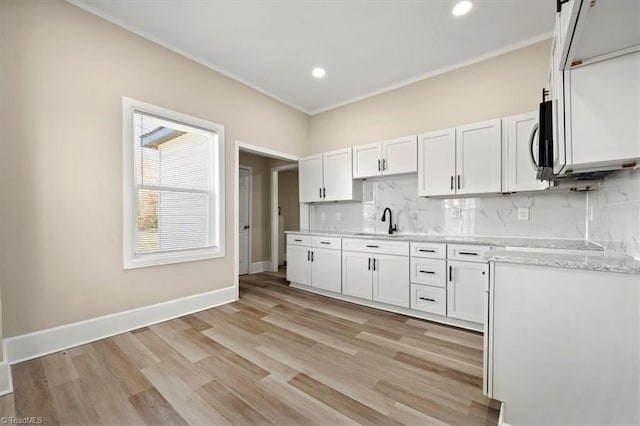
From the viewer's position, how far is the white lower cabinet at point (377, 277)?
3086mm

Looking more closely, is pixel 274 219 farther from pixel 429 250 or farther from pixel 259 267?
pixel 429 250

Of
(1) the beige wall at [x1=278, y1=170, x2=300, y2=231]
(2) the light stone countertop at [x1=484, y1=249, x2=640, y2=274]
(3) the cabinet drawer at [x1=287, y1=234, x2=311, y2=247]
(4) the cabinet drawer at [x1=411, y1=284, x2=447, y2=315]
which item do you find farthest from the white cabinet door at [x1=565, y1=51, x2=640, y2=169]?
(1) the beige wall at [x1=278, y1=170, x2=300, y2=231]

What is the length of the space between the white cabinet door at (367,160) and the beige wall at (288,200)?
2.93 m

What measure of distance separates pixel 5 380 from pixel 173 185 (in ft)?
6.57

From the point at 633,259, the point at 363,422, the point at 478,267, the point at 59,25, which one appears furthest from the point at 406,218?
the point at 59,25

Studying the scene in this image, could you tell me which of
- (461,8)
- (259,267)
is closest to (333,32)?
(461,8)

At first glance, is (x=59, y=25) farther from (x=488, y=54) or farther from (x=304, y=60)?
(x=488, y=54)

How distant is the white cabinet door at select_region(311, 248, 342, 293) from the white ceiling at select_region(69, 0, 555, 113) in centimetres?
247

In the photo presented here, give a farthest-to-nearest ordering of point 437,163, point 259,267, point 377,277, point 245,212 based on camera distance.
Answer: point 259,267 < point 245,212 < point 377,277 < point 437,163

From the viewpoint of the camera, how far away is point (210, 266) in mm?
3371

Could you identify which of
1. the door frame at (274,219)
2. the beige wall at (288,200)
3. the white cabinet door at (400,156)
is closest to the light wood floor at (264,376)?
the white cabinet door at (400,156)

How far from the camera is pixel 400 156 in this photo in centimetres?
347

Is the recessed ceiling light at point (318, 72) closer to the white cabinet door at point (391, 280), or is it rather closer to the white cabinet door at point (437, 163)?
the white cabinet door at point (437, 163)

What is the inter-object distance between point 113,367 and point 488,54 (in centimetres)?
476
